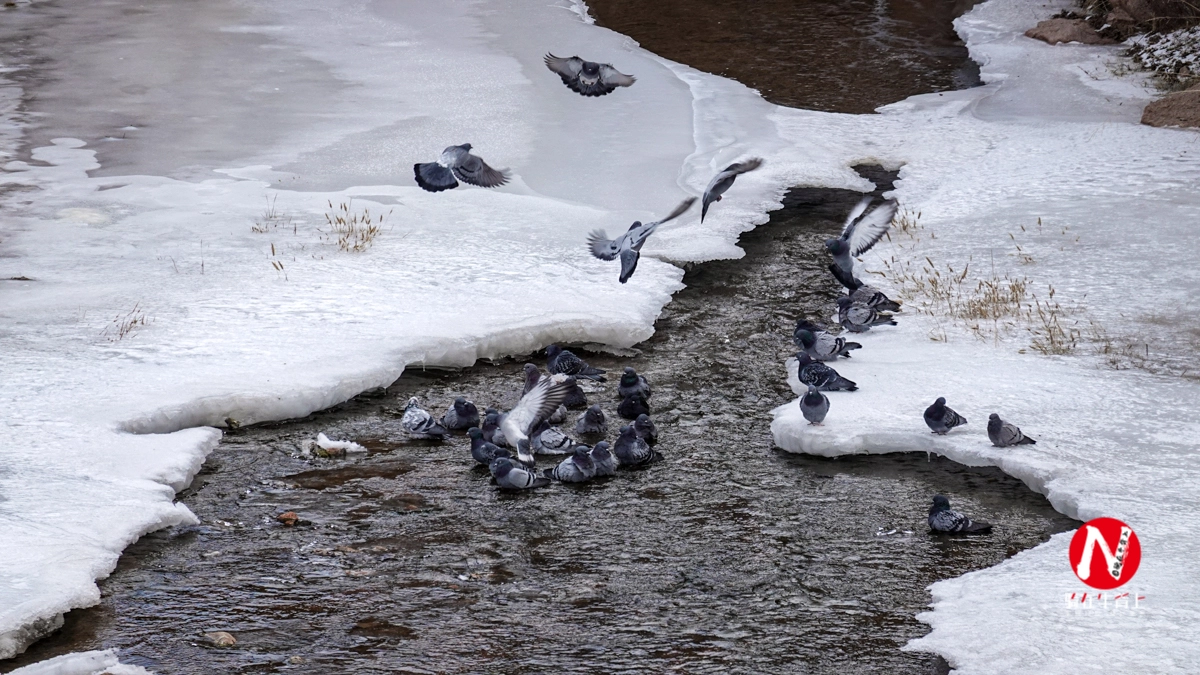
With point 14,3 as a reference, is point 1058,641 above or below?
above

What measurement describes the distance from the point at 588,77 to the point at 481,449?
4558mm

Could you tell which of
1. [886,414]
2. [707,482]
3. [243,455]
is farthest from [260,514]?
[886,414]

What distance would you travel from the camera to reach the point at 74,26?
22.0m

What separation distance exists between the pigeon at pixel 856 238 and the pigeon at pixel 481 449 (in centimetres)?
343

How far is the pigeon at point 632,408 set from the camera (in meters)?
8.12

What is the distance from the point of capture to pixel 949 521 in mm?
6465

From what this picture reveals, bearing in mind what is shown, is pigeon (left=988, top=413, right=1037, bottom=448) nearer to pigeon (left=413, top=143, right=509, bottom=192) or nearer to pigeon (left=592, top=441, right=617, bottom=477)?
pigeon (left=592, top=441, right=617, bottom=477)

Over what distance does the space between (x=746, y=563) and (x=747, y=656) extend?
0.92 metres

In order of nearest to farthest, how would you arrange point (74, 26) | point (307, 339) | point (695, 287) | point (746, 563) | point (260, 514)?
1. point (746, 563)
2. point (260, 514)
3. point (307, 339)
4. point (695, 287)
5. point (74, 26)

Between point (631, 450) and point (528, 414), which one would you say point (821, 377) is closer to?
A: point (631, 450)

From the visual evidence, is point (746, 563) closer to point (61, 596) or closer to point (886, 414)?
point (886, 414)

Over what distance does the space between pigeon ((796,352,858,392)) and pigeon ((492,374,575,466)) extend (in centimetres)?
176

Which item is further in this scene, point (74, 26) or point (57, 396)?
point (74, 26)

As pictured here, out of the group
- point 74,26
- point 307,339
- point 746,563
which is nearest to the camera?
point 746,563
